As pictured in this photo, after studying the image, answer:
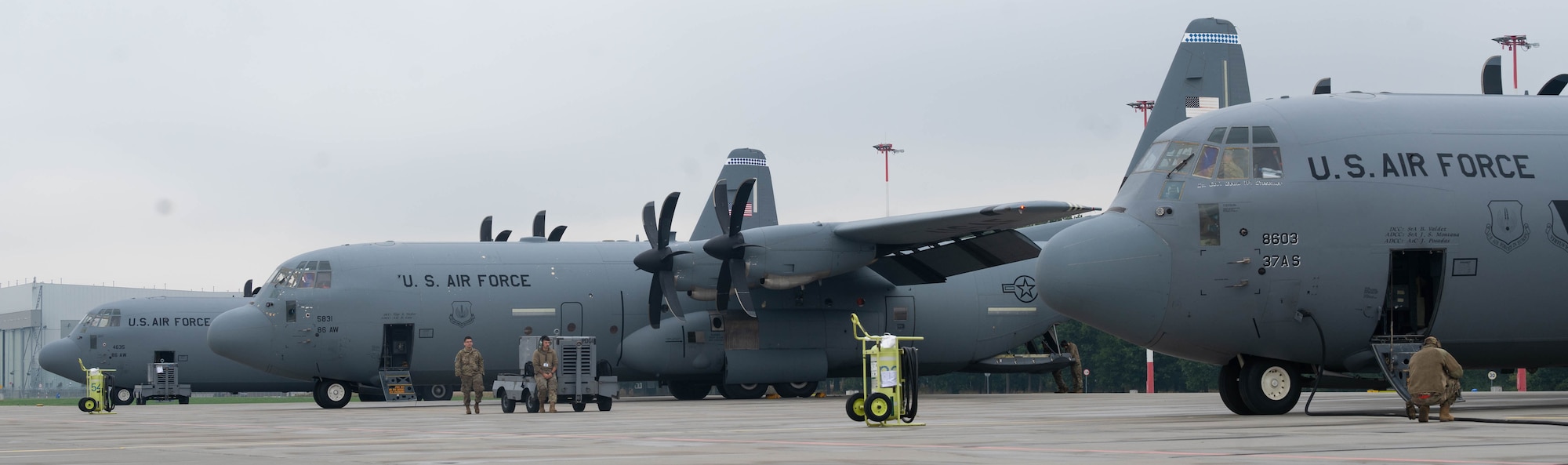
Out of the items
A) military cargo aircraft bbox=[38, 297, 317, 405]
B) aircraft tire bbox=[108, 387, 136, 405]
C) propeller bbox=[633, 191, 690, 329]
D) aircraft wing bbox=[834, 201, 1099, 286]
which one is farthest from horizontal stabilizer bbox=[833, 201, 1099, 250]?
aircraft tire bbox=[108, 387, 136, 405]

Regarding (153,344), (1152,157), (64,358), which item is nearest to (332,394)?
(153,344)

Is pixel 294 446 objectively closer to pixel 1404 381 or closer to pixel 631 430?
pixel 631 430

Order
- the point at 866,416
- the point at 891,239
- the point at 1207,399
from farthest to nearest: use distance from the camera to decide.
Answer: the point at 891,239, the point at 1207,399, the point at 866,416

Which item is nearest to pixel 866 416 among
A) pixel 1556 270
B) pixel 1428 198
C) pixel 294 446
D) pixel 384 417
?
pixel 294 446

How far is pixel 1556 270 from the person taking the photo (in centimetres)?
1725

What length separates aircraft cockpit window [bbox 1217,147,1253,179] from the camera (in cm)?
1703

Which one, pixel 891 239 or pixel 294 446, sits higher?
pixel 891 239

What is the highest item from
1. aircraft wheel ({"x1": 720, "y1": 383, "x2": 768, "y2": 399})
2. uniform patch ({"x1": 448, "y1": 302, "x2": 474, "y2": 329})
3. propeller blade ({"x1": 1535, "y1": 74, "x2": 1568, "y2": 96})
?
propeller blade ({"x1": 1535, "y1": 74, "x2": 1568, "y2": 96})

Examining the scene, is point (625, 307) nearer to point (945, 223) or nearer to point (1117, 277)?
point (945, 223)

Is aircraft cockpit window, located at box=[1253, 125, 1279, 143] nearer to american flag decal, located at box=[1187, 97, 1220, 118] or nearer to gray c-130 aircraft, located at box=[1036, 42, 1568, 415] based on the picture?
gray c-130 aircraft, located at box=[1036, 42, 1568, 415]

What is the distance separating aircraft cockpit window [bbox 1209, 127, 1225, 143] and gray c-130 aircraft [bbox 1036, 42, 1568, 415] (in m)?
0.02

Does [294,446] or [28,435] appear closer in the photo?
[294,446]

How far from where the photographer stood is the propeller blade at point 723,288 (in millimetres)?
28547

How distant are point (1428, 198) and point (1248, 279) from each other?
2.23m
